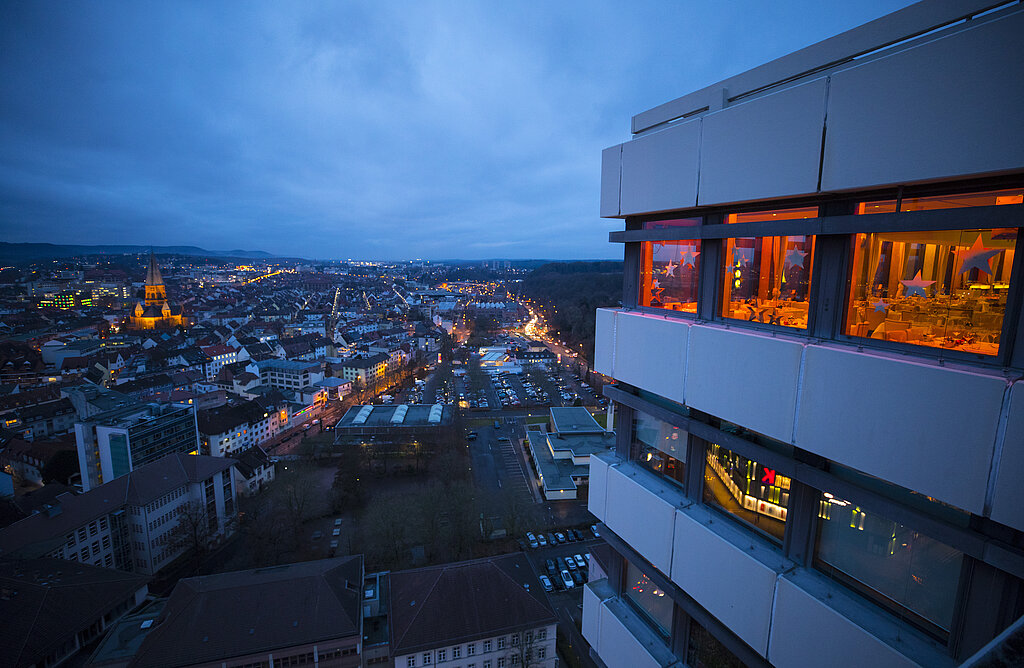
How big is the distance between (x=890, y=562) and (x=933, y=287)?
1259 mm

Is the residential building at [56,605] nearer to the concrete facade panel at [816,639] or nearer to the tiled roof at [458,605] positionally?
the tiled roof at [458,605]

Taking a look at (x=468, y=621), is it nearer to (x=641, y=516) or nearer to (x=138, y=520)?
(x=641, y=516)

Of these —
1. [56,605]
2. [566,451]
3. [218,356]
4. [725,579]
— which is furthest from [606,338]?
[218,356]

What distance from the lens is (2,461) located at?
2239cm

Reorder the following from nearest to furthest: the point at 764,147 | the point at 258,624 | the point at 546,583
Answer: the point at 764,147, the point at 258,624, the point at 546,583

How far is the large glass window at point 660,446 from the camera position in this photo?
312 cm

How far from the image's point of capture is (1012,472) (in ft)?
4.72

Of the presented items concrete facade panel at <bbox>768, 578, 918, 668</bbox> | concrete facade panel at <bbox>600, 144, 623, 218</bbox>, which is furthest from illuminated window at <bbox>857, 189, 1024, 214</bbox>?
concrete facade panel at <bbox>768, 578, 918, 668</bbox>

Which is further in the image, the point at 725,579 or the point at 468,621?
the point at 468,621

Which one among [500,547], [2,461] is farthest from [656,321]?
[2,461]

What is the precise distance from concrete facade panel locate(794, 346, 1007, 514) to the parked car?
1572 cm

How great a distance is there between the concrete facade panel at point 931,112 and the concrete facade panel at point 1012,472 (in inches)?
31.1

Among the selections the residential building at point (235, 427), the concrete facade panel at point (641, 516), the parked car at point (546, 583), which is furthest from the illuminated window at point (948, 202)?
the residential building at point (235, 427)

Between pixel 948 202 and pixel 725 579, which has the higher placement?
pixel 948 202
